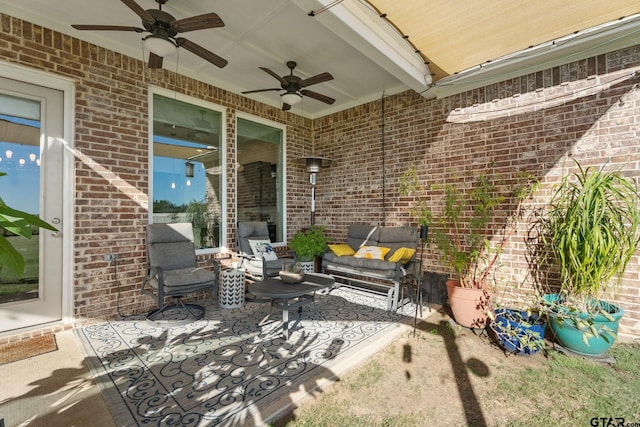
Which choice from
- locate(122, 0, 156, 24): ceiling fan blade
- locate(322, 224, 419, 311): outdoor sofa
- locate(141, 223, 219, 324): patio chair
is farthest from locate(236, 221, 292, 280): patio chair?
locate(122, 0, 156, 24): ceiling fan blade

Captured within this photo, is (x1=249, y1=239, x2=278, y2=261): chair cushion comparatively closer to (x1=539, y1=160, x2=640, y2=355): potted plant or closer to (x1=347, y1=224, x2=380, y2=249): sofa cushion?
(x1=347, y1=224, x2=380, y2=249): sofa cushion

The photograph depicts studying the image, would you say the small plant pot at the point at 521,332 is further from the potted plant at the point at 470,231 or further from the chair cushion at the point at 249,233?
the chair cushion at the point at 249,233

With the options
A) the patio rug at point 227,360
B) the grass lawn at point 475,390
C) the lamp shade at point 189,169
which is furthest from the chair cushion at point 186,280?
the grass lawn at point 475,390

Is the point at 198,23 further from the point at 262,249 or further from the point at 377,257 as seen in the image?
the point at 377,257

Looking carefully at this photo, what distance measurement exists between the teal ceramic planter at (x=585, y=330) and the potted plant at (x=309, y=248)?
315 cm

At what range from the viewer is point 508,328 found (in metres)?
2.71

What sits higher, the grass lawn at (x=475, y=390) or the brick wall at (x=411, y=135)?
Result: the brick wall at (x=411, y=135)

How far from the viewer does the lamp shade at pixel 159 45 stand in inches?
103

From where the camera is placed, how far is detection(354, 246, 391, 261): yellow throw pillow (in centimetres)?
424

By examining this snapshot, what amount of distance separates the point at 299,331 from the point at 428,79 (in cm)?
340

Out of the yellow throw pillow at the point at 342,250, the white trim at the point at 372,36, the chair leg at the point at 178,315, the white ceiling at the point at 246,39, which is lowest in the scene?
the chair leg at the point at 178,315

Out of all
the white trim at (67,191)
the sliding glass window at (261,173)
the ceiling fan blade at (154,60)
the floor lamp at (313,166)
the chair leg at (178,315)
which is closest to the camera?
the ceiling fan blade at (154,60)

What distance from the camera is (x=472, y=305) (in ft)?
10.4

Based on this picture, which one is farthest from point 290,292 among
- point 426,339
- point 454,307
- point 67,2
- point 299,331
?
point 67,2
